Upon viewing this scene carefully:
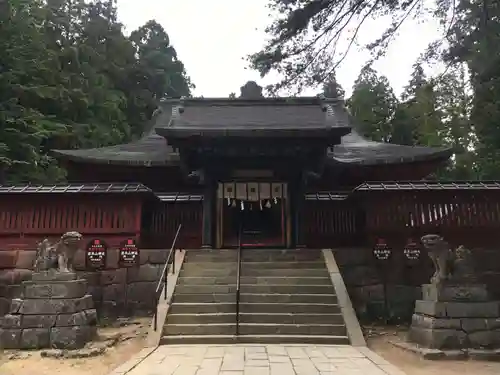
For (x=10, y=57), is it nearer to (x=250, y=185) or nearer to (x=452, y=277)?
(x=250, y=185)

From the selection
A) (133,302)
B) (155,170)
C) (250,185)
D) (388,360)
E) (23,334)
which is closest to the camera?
(388,360)

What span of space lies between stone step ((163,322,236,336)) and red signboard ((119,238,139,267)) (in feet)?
8.07

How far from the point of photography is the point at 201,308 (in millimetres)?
8391

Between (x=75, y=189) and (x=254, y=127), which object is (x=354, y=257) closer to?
(x=254, y=127)

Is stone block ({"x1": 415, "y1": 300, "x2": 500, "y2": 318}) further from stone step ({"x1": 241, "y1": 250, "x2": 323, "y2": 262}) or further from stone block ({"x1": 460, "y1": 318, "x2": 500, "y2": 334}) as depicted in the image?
stone step ({"x1": 241, "y1": 250, "x2": 323, "y2": 262})

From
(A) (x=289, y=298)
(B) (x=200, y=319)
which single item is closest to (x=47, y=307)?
(B) (x=200, y=319)

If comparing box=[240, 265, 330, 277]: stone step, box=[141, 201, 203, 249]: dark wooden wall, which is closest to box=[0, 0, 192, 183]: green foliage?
box=[141, 201, 203, 249]: dark wooden wall

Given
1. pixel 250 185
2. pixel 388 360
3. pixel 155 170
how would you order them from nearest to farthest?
1. pixel 388 360
2. pixel 250 185
3. pixel 155 170

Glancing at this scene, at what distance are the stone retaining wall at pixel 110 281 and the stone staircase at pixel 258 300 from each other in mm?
893

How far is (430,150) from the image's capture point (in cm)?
1411

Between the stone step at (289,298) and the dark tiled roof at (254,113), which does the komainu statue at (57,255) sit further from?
the dark tiled roof at (254,113)

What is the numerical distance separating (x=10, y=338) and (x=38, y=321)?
498 millimetres

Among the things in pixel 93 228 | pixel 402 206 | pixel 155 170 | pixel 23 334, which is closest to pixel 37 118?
pixel 155 170

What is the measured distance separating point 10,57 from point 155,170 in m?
8.19
